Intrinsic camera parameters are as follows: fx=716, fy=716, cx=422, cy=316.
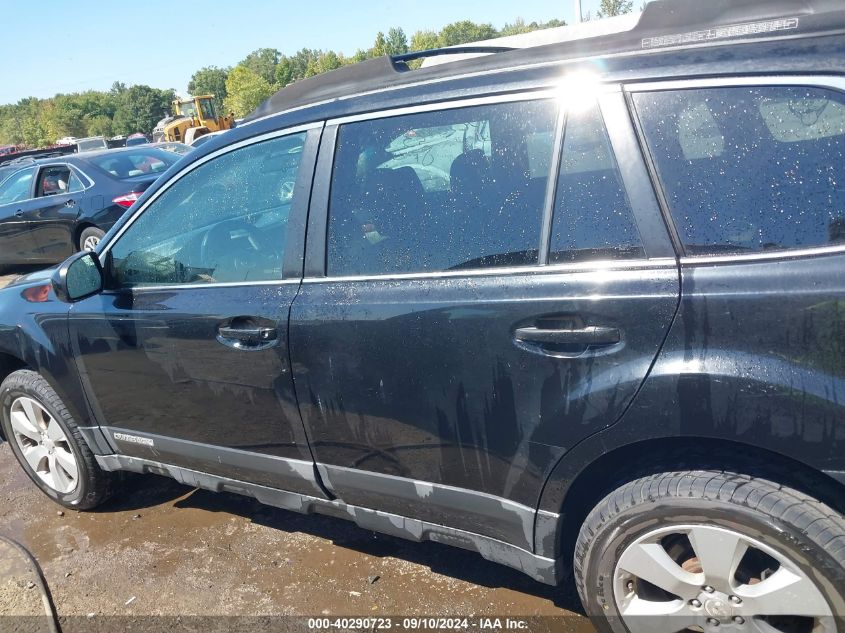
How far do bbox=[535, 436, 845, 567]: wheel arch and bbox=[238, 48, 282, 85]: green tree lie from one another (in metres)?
108

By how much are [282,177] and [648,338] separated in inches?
61.7

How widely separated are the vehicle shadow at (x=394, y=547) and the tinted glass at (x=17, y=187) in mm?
7795

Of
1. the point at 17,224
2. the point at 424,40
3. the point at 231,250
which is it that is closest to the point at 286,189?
the point at 231,250

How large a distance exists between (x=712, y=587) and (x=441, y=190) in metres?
1.43

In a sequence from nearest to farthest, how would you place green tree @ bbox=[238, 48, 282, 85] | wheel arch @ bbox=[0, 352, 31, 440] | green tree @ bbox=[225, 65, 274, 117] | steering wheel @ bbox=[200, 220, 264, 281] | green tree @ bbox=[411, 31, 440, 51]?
steering wheel @ bbox=[200, 220, 264, 281], wheel arch @ bbox=[0, 352, 31, 440], green tree @ bbox=[225, 65, 274, 117], green tree @ bbox=[411, 31, 440, 51], green tree @ bbox=[238, 48, 282, 85]

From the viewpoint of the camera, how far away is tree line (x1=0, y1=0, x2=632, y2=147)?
75.4 meters

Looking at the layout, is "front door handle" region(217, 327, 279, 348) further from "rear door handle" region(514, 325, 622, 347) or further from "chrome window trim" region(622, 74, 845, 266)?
"chrome window trim" region(622, 74, 845, 266)

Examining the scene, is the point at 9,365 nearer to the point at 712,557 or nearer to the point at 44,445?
the point at 44,445

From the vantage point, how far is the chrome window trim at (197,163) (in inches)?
105

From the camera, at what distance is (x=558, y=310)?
6.63 ft

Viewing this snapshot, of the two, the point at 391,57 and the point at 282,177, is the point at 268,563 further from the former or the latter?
the point at 391,57

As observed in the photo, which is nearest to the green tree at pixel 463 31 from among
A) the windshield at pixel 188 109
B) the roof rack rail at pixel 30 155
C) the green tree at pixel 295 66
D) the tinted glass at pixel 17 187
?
the green tree at pixel 295 66

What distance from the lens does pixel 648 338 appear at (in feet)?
6.27

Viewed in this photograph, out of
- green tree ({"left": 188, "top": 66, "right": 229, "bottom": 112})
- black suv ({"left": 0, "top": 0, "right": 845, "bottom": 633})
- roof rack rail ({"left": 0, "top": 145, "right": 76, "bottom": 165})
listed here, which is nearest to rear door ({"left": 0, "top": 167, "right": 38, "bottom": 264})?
black suv ({"left": 0, "top": 0, "right": 845, "bottom": 633})
